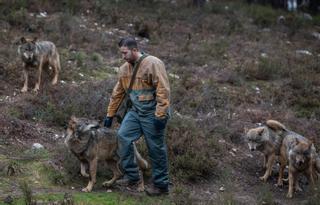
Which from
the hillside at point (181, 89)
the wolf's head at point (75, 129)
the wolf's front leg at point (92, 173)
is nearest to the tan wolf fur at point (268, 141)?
the hillside at point (181, 89)

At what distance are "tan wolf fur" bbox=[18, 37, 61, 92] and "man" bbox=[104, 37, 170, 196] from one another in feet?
12.4

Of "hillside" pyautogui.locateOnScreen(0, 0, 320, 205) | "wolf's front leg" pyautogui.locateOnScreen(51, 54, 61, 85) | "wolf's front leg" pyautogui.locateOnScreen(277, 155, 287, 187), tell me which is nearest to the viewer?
"hillside" pyautogui.locateOnScreen(0, 0, 320, 205)

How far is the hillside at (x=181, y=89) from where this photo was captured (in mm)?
8883

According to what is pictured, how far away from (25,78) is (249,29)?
32.6 feet

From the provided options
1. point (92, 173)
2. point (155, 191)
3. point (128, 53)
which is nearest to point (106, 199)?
point (92, 173)

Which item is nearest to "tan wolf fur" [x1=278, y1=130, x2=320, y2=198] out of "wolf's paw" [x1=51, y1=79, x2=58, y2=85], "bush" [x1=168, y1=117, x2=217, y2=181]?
"bush" [x1=168, y1=117, x2=217, y2=181]

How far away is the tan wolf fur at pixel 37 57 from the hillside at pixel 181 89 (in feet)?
0.79

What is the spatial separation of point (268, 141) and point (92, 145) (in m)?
3.34

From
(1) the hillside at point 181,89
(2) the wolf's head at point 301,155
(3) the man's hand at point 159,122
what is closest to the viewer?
(3) the man's hand at point 159,122

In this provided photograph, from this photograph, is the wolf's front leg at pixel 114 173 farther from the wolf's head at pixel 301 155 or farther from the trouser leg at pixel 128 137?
the wolf's head at pixel 301 155

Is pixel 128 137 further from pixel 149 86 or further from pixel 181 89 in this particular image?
pixel 181 89

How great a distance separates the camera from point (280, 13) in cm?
2327

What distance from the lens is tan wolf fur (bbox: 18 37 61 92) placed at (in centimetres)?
1170

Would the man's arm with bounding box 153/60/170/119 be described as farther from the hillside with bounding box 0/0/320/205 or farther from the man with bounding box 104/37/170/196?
the hillside with bounding box 0/0/320/205
